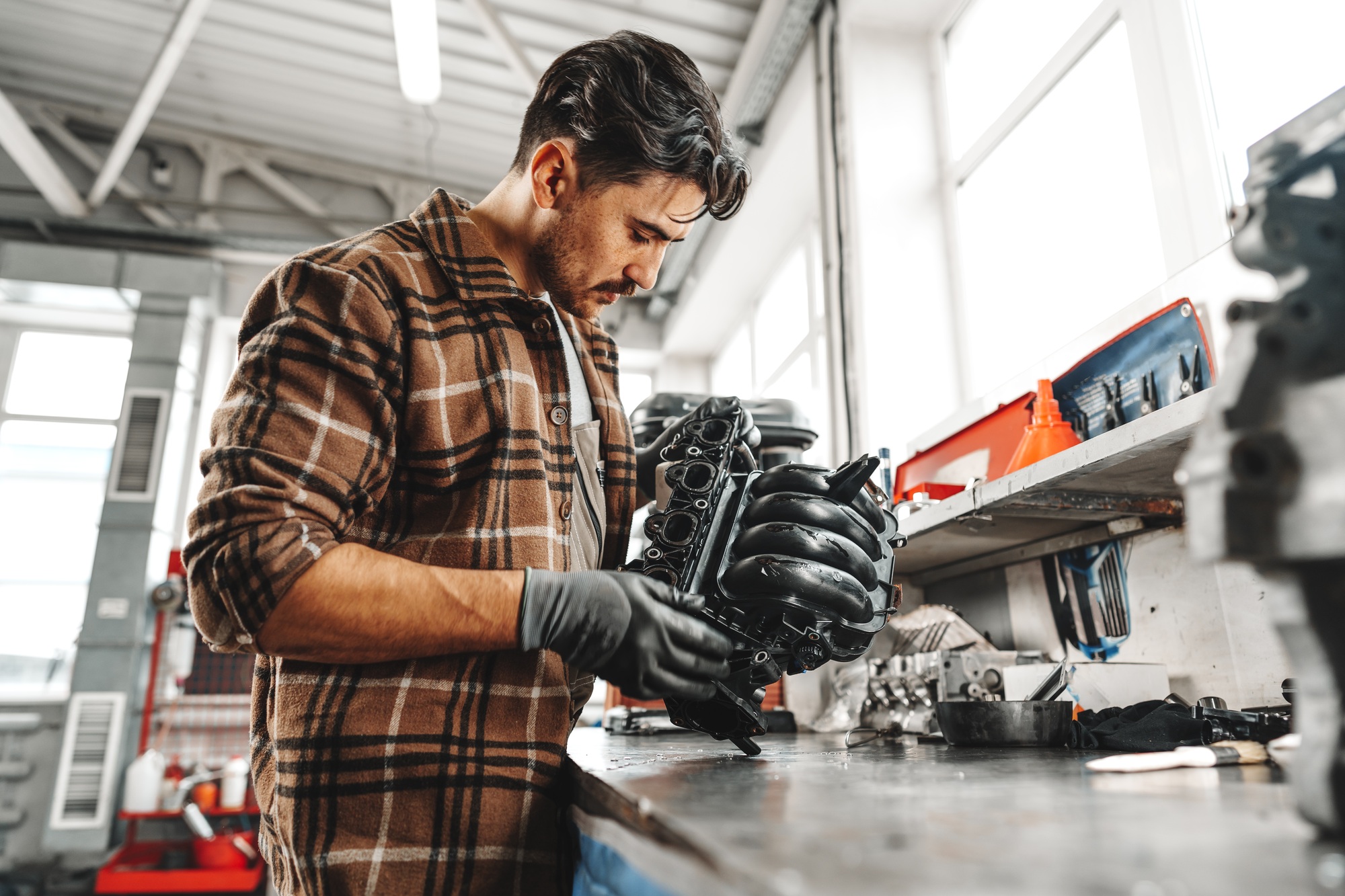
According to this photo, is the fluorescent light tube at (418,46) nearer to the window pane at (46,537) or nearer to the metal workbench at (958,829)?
the metal workbench at (958,829)

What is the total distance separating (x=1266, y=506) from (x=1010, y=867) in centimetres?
21

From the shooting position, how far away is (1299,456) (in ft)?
1.32

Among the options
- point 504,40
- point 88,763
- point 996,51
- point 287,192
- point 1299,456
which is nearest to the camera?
point 1299,456

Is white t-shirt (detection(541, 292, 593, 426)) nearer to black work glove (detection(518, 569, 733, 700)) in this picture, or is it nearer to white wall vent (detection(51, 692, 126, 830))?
black work glove (detection(518, 569, 733, 700))

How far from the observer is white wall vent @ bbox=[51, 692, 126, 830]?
13.5ft

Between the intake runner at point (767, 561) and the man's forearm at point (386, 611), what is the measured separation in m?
0.22

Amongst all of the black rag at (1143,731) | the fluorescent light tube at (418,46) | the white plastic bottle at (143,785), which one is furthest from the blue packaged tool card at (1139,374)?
the white plastic bottle at (143,785)

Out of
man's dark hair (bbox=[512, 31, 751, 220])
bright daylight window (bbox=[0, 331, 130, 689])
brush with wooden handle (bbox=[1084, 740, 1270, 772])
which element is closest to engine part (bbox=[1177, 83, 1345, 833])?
brush with wooden handle (bbox=[1084, 740, 1270, 772])

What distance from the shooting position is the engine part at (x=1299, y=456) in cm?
40

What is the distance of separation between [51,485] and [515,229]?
5403 millimetres

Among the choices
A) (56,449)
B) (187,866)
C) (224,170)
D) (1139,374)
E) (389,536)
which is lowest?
(187,866)

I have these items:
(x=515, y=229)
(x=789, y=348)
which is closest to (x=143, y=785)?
(x=789, y=348)

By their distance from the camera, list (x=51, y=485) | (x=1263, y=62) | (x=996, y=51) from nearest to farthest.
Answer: (x=1263, y=62), (x=996, y=51), (x=51, y=485)

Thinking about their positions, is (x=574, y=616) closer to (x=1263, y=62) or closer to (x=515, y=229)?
(x=515, y=229)
